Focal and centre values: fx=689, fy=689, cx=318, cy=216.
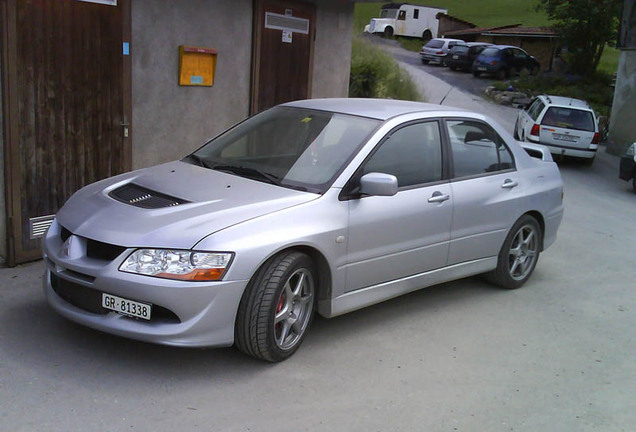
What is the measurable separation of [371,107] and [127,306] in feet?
9.16

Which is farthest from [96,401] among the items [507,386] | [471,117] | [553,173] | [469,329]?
[553,173]

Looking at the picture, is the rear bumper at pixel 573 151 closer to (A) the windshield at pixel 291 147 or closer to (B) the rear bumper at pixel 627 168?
(B) the rear bumper at pixel 627 168

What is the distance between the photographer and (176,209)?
452 centimetres

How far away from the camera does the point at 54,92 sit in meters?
6.56

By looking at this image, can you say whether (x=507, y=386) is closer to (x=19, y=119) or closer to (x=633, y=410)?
(x=633, y=410)

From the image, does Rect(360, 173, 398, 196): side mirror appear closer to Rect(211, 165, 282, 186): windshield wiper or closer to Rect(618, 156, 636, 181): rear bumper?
Rect(211, 165, 282, 186): windshield wiper

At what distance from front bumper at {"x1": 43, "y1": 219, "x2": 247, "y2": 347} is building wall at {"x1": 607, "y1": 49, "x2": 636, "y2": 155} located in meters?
17.5

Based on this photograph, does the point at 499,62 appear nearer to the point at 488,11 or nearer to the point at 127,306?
the point at 127,306

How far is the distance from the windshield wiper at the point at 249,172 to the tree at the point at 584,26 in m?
31.2

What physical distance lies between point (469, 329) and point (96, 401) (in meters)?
3.04

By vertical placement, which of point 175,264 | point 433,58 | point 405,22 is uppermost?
point 405,22

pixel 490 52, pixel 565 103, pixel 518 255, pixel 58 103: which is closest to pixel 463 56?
pixel 490 52

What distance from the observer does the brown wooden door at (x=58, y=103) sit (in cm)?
621

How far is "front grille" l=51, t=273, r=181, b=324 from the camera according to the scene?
14.0 ft
